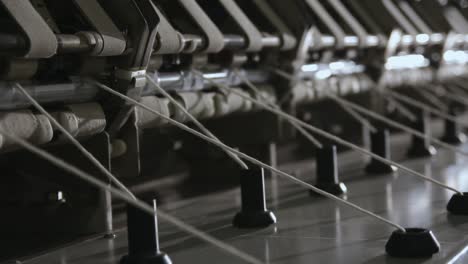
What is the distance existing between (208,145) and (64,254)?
3.71 ft

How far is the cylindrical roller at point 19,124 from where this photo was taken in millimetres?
1493

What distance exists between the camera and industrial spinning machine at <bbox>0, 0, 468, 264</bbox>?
1534 mm

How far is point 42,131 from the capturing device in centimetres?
157

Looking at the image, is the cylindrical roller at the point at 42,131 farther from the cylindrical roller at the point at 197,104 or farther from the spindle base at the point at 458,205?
the spindle base at the point at 458,205

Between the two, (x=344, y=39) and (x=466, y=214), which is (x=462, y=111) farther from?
(x=466, y=214)

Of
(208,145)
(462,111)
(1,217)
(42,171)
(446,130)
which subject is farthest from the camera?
(462,111)

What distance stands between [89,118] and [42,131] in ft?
0.62

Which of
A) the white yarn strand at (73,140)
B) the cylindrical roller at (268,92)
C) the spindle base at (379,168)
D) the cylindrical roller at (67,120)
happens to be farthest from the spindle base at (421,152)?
the white yarn strand at (73,140)

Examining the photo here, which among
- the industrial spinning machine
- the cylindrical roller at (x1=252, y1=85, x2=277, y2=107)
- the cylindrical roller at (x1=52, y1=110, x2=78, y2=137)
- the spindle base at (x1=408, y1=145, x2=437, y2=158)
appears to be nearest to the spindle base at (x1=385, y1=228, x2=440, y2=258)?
the industrial spinning machine

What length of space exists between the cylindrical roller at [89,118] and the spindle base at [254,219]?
35 centimetres

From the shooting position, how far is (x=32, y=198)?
1.97 meters

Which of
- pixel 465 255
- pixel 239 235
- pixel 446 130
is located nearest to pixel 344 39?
pixel 446 130

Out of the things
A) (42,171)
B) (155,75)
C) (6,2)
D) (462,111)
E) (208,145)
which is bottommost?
(462,111)

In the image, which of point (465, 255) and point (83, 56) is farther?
point (83, 56)
